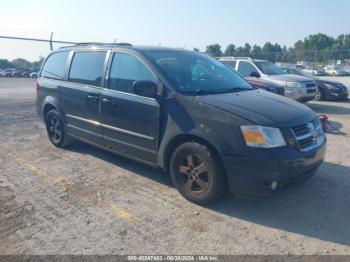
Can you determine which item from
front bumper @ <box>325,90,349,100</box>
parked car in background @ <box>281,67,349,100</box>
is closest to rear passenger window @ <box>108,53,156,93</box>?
parked car in background @ <box>281,67,349,100</box>

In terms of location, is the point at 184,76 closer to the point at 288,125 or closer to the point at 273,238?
the point at 288,125

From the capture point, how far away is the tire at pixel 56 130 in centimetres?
605

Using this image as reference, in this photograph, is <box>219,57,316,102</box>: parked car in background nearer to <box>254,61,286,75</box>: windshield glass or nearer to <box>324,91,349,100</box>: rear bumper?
<box>254,61,286,75</box>: windshield glass

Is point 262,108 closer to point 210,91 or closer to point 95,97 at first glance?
point 210,91

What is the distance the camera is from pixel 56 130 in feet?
20.6

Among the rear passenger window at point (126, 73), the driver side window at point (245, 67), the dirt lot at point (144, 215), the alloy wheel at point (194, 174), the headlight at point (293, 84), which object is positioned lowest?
the dirt lot at point (144, 215)

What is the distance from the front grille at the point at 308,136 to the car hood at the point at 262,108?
7 centimetres

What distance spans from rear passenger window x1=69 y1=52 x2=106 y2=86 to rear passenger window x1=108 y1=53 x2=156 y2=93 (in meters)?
0.28

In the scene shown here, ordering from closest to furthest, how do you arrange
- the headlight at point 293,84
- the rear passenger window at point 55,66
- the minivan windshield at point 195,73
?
the minivan windshield at point 195,73
the rear passenger window at point 55,66
the headlight at point 293,84

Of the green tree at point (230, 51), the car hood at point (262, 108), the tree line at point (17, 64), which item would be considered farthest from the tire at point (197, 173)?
the tree line at point (17, 64)

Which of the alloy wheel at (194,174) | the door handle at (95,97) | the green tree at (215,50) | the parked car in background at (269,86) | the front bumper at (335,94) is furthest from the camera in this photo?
the green tree at (215,50)

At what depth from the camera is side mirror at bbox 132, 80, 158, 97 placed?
13.4 feet

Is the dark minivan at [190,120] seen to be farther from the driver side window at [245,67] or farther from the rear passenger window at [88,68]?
the driver side window at [245,67]

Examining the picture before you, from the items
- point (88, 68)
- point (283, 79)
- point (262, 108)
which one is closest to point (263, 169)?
point (262, 108)
